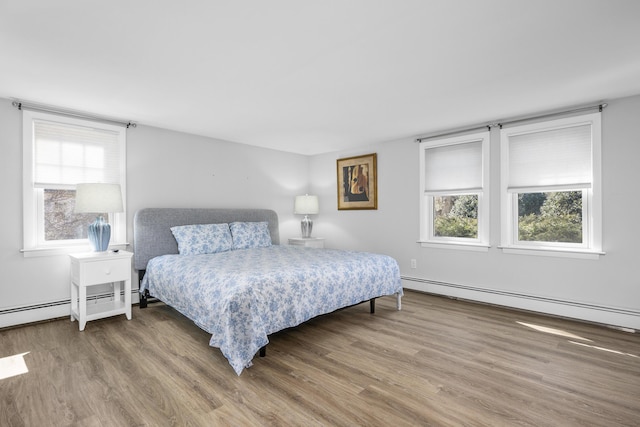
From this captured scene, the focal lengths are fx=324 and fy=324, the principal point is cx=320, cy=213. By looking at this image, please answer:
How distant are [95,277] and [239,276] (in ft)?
5.79

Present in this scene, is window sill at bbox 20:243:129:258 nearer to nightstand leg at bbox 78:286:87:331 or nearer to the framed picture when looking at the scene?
nightstand leg at bbox 78:286:87:331

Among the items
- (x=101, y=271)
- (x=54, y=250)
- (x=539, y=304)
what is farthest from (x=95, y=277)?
(x=539, y=304)

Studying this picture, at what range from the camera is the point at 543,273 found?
11.9 feet

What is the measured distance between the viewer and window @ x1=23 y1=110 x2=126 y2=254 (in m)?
3.33

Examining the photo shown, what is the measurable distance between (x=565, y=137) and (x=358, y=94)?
2.37 metres

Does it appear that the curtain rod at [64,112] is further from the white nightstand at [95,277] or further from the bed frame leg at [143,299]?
the bed frame leg at [143,299]

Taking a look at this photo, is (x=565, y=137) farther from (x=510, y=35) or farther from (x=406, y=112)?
(x=510, y=35)

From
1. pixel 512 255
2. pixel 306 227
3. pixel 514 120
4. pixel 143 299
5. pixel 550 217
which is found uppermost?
pixel 514 120

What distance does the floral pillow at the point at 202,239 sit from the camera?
3979mm

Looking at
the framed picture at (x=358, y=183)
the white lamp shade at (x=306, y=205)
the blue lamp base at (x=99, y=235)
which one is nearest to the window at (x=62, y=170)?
the blue lamp base at (x=99, y=235)

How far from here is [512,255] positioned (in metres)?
3.86

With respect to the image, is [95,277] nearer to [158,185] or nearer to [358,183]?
[158,185]

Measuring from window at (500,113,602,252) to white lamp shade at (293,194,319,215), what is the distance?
9.65 feet

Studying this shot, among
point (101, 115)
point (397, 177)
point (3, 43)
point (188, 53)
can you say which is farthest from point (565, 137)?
point (101, 115)
